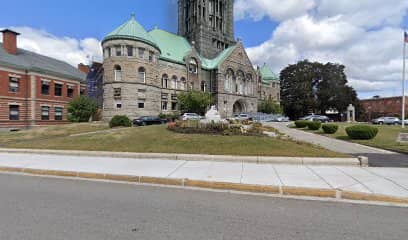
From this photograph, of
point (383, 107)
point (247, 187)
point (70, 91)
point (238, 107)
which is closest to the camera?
point (247, 187)

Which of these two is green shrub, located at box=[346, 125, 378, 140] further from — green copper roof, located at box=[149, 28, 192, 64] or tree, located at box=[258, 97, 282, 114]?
tree, located at box=[258, 97, 282, 114]

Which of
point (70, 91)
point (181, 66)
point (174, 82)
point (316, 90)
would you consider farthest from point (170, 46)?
point (316, 90)

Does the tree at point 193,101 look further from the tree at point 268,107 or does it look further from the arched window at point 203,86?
the tree at point 268,107

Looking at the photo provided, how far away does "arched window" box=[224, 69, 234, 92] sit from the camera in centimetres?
5402

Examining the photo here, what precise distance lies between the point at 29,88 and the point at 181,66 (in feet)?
88.3

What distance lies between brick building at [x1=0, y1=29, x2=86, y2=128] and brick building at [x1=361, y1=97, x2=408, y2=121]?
87.1 metres

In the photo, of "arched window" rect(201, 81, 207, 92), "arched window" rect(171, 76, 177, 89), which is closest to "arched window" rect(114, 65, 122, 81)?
"arched window" rect(171, 76, 177, 89)

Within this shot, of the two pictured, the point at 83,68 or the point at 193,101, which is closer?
the point at 193,101

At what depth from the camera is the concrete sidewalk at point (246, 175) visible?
5605mm

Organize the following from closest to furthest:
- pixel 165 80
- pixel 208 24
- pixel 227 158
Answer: pixel 227 158, pixel 165 80, pixel 208 24

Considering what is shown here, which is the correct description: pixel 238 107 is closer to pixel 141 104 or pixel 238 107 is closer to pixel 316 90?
pixel 141 104

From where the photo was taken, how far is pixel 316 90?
70.5 metres

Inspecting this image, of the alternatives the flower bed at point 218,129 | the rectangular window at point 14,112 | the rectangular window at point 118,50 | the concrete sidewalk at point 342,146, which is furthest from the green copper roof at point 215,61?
the flower bed at point 218,129

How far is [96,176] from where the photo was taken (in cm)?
736
